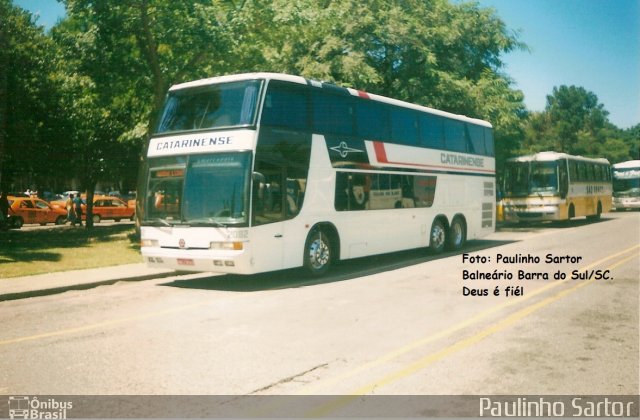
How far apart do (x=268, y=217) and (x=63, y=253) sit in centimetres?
879

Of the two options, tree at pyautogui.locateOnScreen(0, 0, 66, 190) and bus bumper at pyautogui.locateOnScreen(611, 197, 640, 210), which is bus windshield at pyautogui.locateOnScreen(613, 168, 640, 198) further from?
tree at pyautogui.locateOnScreen(0, 0, 66, 190)

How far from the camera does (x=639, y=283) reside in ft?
35.4

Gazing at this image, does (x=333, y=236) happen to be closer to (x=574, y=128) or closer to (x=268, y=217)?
(x=268, y=217)

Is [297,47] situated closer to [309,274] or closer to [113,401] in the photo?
[309,274]

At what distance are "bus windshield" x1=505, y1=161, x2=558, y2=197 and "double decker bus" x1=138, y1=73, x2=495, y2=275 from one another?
14.6 m

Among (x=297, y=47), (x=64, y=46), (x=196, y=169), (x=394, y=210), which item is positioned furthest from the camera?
(x=297, y=47)

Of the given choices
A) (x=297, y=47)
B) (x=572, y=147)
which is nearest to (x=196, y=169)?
(x=297, y=47)

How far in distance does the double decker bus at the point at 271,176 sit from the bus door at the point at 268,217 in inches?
0.8

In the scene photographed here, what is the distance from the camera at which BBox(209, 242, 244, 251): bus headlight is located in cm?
1037

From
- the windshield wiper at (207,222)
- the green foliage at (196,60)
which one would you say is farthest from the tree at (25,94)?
the windshield wiper at (207,222)

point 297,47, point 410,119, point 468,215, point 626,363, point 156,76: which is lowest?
point 626,363

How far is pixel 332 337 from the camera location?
6.91 meters

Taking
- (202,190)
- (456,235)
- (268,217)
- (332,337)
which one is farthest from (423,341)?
(456,235)

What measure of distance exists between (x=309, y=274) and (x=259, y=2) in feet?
35.0
